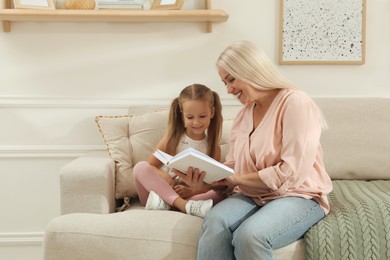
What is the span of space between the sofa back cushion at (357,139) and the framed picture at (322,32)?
1.12 feet

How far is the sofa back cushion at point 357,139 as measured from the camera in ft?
8.94

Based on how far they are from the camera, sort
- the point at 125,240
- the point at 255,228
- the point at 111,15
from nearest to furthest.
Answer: the point at 255,228 → the point at 125,240 → the point at 111,15

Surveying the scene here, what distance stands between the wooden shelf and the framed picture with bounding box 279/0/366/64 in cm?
38

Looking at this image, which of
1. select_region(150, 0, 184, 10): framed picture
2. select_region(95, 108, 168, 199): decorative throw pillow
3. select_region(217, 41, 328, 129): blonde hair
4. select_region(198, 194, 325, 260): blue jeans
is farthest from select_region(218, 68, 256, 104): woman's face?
select_region(150, 0, 184, 10): framed picture

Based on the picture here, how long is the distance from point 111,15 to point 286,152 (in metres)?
1.30

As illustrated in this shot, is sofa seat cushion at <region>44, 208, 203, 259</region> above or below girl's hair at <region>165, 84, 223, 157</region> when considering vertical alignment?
below

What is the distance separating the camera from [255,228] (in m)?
1.88

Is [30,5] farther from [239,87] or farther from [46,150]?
[239,87]

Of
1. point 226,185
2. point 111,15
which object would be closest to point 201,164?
point 226,185

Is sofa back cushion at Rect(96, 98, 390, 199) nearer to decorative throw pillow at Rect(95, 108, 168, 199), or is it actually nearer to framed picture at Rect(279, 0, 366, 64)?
decorative throw pillow at Rect(95, 108, 168, 199)

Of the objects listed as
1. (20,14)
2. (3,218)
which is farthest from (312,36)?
(3,218)

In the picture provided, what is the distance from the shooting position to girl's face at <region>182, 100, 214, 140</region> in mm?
2502

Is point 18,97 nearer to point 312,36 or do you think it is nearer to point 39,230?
point 39,230

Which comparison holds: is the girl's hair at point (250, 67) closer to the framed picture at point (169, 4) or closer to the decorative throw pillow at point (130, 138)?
the decorative throw pillow at point (130, 138)
